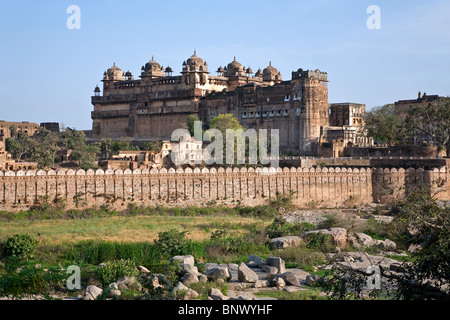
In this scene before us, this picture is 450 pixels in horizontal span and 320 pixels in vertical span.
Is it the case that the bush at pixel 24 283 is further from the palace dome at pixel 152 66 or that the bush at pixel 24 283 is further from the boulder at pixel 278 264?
the palace dome at pixel 152 66

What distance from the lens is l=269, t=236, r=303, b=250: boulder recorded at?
2177 centimetres

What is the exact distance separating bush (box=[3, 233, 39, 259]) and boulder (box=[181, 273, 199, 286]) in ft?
19.0

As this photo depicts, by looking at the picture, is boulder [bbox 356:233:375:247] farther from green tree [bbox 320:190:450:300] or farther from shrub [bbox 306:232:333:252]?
green tree [bbox 320:190:450:300]

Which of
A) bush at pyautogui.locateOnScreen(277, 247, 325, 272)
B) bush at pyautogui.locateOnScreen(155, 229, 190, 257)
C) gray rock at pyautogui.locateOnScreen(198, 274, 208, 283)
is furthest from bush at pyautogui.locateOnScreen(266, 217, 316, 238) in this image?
gray rock at pyautogui.locateOnScreen(198, 274, 208, 283)

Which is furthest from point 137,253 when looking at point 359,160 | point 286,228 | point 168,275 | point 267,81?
point 267,81

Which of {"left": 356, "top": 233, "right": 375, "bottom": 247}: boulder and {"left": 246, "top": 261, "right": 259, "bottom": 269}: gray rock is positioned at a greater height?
{"left": 356, "top": 233, "right": 375, "bottom": 247}: boulder

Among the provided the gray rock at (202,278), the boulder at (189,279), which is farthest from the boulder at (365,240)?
the boulder at (189,279)

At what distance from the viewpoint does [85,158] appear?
44.7 metres

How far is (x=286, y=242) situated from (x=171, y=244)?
12.3ft

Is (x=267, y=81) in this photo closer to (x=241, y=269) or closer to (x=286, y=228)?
(x=286, y=228)

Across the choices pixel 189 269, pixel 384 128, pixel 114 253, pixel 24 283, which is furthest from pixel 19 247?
pixel 384 128
